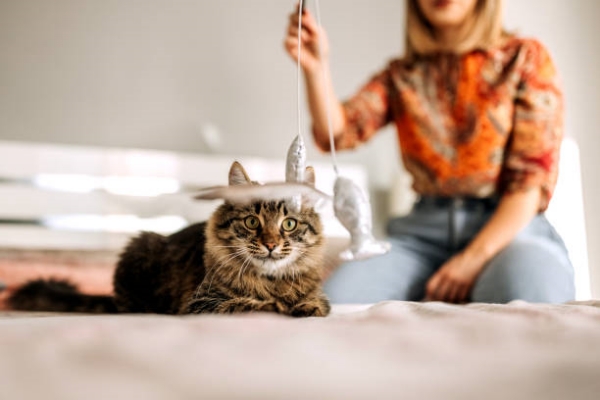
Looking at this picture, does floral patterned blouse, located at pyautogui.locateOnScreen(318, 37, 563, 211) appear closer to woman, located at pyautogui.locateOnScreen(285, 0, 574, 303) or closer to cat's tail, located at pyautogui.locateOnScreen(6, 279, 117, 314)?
woman, located at pyautogui.locateOnScreen(285, 0, 574, 303)

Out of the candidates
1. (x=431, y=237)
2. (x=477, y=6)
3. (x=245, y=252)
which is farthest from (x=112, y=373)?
(x=477, y=6)

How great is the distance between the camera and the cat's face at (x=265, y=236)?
1.83 ft

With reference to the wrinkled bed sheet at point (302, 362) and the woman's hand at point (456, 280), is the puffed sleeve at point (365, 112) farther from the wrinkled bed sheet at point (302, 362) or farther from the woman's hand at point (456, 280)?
the wrinkled bed sheet at point (302, 362)

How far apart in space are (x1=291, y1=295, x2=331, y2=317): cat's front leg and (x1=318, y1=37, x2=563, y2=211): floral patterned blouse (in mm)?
650

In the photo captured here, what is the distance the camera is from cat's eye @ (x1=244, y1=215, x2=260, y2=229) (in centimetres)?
57

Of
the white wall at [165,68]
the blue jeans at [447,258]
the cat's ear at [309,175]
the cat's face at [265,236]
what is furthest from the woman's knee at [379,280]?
the white wall at [165,68]

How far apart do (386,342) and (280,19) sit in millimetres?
1807

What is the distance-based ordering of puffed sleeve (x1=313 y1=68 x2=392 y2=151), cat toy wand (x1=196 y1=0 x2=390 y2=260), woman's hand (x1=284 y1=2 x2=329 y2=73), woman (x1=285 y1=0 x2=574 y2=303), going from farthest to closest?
puffed sleeve (x1=313 y1=68 x2=392 y2=151)
woman (x1=285 y1=0 x2=574 y2=303)
woman's hand (x1=284 y1=2 x2=329 y2=73)
cat toy wand (x1=196 y1=0 x2=390 y2=260)

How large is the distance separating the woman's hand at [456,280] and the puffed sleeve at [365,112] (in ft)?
1.36

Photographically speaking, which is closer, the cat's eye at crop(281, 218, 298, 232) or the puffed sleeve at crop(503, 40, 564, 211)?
the cat's eye at crop(281, 218, 298, 232)

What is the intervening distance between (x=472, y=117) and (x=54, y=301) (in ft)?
3.20

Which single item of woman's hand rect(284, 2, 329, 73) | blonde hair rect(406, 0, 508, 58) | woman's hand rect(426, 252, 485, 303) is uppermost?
blonde hair rect(406, 0, 508, 58)

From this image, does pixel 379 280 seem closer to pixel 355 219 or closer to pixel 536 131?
pixel 536 131

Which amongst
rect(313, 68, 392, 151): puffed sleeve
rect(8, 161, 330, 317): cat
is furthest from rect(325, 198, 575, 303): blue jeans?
rect(8, 161, 330, 317): cat
